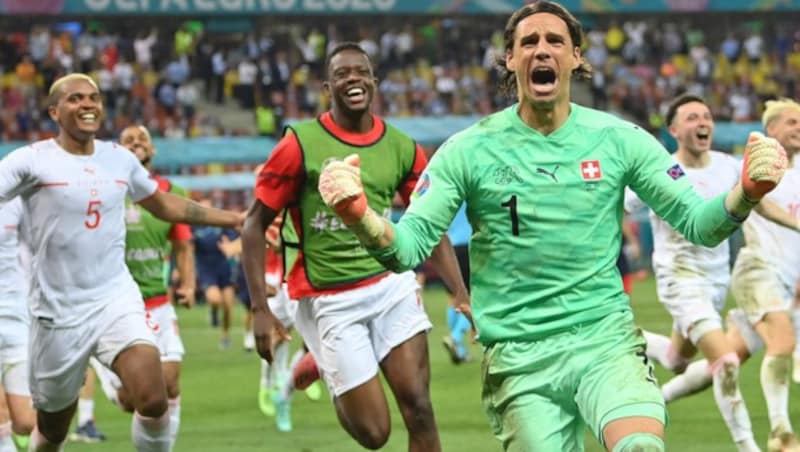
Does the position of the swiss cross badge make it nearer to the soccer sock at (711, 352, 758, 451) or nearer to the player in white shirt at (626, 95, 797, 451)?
the soccer sock at (711, 352, 758, 451)

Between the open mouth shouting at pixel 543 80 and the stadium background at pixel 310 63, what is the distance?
1000 inches

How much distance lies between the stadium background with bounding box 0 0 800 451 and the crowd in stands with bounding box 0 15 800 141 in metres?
0.05

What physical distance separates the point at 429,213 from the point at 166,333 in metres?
6.47

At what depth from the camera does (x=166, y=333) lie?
12.6 metres

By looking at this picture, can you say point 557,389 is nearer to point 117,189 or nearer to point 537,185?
point 537,185

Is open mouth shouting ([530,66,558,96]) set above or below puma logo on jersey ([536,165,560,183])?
above

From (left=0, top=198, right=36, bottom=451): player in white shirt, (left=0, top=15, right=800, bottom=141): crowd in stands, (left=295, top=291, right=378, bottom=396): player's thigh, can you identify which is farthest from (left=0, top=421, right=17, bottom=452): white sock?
(left=0, top=15, right=800, bottom=141): crowd in stands

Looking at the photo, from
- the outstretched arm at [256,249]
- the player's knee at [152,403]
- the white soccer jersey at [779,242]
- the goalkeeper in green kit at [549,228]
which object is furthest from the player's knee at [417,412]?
the white soccer jersey at [779,242]

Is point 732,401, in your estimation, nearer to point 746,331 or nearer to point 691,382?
point 691,382

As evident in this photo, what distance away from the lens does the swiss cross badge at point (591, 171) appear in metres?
6.60

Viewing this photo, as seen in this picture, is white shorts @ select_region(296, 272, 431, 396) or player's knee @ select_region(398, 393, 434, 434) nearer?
player's knee @ select_region(398, 393, 434, 434)

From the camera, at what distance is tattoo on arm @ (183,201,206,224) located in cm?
1045

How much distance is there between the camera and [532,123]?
6719mm

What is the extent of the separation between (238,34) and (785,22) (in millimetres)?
16123
